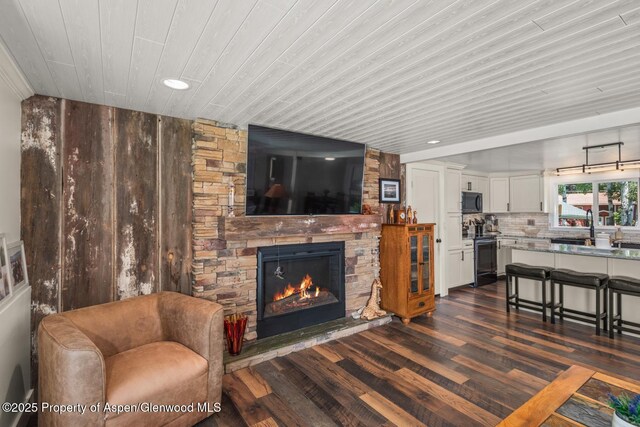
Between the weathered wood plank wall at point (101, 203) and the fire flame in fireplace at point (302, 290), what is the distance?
3.20ft

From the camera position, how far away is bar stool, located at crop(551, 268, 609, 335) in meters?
3.53

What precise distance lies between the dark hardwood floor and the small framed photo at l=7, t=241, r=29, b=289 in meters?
1.59

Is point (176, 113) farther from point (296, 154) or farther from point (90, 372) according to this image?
point (90, 372)

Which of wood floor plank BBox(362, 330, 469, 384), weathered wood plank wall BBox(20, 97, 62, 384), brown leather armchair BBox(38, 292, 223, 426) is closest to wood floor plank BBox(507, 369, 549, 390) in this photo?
wood floor plank BBox(362, 330, 469, 384)

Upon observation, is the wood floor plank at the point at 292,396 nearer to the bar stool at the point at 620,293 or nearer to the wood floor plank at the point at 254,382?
the wood floor plank at the point at 254,382

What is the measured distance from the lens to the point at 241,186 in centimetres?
312

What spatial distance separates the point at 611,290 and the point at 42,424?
515cm

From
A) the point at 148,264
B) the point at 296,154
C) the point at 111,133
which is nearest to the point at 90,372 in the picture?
the point at 148,264

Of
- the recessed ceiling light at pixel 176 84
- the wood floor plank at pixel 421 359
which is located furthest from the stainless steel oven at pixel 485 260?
the recessed ceiling light at pixel 176 84

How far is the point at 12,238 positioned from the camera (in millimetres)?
2051

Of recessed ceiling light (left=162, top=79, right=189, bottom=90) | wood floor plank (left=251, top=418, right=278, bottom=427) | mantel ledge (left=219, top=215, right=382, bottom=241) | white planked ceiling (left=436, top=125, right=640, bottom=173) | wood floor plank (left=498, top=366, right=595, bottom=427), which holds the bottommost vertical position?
wood floor plank (left=251, top=418, right=278, bottom=427)

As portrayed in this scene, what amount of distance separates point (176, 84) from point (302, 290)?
2.44 meters

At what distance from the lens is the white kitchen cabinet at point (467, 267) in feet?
18.4

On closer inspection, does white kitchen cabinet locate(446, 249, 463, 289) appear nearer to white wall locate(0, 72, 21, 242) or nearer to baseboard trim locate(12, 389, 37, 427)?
baseboard trim locate(12, 389, 37, 427)
